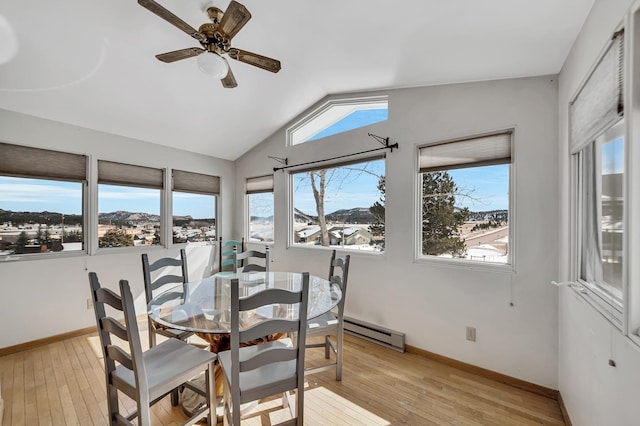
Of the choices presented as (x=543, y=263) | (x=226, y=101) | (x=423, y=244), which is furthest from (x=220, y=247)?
(x=543, y=263)

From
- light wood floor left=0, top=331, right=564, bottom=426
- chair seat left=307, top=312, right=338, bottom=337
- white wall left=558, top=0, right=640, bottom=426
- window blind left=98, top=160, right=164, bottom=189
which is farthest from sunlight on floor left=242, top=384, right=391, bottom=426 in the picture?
window blind left=98, top=160, right=164, bottom=189

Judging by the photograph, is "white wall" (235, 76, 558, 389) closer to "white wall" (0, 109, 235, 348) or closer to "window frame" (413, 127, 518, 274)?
"window frame" (413, 127, 518, 274)

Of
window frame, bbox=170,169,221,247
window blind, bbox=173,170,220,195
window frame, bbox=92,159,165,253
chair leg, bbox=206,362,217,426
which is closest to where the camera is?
chair leg, bbox=206,362,217,426

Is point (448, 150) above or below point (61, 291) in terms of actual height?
above

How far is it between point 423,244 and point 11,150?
4.45 m

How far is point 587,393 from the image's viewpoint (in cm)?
153

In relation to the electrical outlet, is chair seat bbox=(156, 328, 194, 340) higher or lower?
higher

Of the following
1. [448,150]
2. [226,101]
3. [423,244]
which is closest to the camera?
[448,150]

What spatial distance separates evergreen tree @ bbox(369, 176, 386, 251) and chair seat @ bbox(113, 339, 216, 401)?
7.07 ft

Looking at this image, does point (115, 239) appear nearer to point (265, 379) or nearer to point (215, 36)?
point (215, 36)

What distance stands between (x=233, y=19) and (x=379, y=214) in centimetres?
237

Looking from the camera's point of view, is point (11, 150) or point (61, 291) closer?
point (11, 150)

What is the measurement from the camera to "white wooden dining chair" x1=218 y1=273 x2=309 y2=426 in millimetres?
1392

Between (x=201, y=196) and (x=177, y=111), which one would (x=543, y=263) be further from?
(x=201, y=196)
